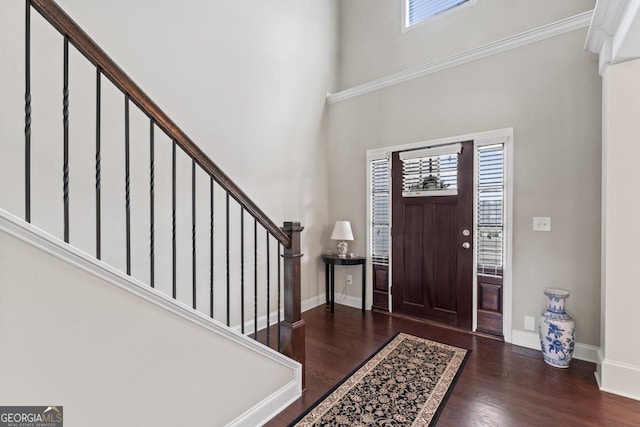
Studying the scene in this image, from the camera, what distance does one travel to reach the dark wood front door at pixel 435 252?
10.4 feet

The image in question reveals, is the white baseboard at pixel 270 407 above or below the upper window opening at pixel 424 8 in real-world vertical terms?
below

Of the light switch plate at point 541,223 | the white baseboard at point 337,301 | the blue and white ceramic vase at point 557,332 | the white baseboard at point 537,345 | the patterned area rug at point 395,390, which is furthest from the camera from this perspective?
the white baseboard at point 337,301

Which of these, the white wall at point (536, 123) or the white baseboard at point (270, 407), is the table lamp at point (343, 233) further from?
the white baseboard at point (270, 407)

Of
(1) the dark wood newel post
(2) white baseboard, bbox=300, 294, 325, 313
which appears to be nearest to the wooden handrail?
(1) the dark wood newel post

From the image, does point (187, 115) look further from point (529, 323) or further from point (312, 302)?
point (529, 323)

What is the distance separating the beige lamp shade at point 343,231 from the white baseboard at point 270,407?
1.99 m

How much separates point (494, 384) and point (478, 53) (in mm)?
3104

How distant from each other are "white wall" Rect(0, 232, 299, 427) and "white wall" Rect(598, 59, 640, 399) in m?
2.66

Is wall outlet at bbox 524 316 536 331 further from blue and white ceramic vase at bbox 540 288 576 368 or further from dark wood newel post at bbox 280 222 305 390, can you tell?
dark wood newel post at bbox 280 222 305 390

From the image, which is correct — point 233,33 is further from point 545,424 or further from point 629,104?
point 545,424

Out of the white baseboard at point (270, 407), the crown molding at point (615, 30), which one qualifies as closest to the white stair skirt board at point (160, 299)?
the white baseboard at point (270, 407)

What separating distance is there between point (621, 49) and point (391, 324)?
3.02 m

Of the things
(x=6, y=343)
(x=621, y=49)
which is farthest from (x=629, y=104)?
(x=6, y=343)

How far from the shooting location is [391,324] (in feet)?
11.2
